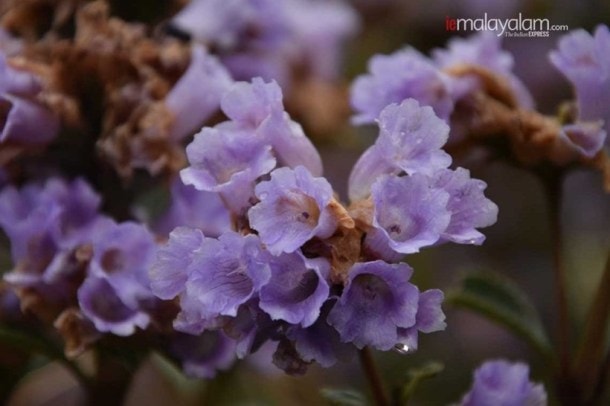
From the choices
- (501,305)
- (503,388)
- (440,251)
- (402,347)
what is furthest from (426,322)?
(440,251)

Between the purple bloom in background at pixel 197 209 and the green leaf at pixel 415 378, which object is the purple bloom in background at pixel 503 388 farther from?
the purple bloom in background at pixel 197 209

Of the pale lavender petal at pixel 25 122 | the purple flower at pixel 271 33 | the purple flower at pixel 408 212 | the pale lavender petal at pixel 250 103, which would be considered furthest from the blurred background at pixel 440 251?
the purple flower at pixel 408 212

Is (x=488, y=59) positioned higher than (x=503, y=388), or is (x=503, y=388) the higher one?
(x=488, y=59)

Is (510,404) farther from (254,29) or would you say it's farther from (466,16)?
(466,16)

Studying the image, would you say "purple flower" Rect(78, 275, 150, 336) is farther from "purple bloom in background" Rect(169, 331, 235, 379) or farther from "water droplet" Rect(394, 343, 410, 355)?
"water droplet" Rect(394, 343, 410, 355)

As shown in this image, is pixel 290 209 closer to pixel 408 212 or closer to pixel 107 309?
pixel 408 212

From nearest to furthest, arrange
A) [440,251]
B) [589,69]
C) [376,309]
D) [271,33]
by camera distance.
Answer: [376,309] → [589,69] → [271,33] → [440,251]

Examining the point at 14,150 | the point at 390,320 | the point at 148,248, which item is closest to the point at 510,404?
the point at 390,320
